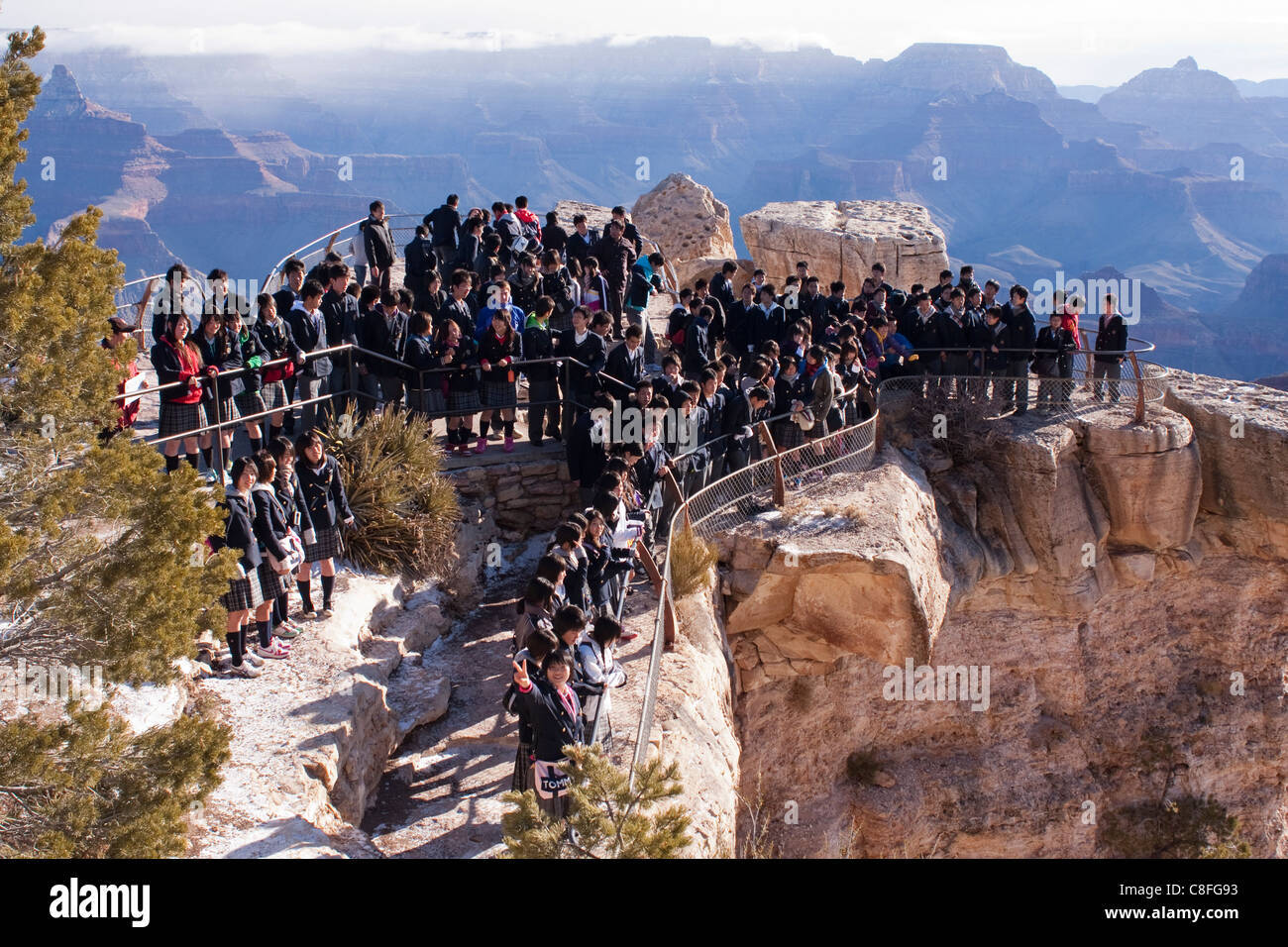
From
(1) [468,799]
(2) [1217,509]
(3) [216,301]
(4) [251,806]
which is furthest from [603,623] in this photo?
(2) [1217,509]

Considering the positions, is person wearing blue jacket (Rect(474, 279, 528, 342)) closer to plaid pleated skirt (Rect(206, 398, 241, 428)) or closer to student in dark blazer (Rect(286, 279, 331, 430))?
student in dark blazer (Rect(286, 279, 331, 430))

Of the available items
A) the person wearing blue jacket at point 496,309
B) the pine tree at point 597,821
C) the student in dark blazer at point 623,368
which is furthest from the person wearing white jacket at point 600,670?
the person wearing blue jacket at point 496,309

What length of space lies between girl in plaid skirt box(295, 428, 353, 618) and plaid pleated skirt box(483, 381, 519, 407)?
364 centimetres

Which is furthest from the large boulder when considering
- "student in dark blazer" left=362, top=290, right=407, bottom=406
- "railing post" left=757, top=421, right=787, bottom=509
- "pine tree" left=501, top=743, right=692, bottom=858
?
"pine tree" left=501, top=743, right=692, bottom=858

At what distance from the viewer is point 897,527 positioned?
14.0 m

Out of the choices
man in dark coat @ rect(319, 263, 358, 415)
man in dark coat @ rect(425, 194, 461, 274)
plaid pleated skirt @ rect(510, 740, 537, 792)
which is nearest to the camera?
plaid pleated skirt @ rect(510, 740, 537, 792)

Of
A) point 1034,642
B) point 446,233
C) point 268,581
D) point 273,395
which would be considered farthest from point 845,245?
point 268,581

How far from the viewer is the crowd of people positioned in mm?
9641

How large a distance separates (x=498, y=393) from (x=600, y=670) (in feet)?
20.4

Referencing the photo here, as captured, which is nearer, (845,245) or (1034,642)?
(1034,642)

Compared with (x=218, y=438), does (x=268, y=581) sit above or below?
below

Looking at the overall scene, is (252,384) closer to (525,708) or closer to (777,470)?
(525,708)

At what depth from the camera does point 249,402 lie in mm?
11781

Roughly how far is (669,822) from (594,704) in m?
1.54
